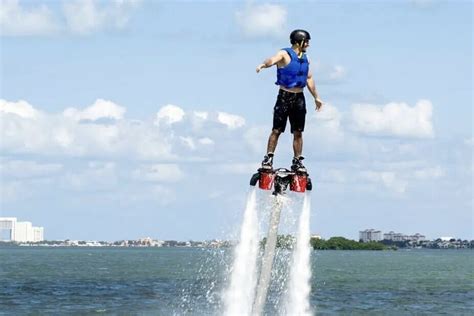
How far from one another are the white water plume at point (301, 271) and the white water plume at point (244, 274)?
32.3 inches

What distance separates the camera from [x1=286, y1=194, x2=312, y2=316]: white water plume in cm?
2184

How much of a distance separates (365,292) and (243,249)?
214ft

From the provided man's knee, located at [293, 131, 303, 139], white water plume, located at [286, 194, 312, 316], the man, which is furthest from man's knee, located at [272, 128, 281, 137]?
white water plume, located at [286, 194, 312, 316]

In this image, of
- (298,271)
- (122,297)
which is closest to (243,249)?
(298,271)

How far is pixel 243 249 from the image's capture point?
22062mm

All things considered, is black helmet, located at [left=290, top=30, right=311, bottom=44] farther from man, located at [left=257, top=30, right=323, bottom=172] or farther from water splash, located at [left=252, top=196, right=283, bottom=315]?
water splash, located at [left=252, top=196, right=283, bottom=315]

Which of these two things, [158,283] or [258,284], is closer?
[258,284]

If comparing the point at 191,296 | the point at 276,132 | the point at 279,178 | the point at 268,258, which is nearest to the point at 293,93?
the point at 276,132

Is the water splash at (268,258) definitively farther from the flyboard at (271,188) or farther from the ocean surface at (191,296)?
the ocean surface at (191,296)

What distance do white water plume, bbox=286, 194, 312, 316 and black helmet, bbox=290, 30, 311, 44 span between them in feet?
9.74

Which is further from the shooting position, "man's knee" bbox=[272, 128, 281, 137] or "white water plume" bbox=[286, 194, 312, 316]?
"white water plume" bbox=[286, 194, 312, 316]

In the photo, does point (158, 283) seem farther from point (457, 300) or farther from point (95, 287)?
point (457, 300)

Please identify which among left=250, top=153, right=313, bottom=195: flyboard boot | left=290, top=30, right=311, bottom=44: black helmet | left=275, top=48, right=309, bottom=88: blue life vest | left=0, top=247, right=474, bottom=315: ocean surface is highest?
left=290, top=30, right=311, bottom=44: black helmet

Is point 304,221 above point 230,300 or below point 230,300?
above
